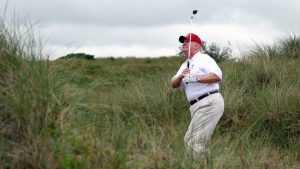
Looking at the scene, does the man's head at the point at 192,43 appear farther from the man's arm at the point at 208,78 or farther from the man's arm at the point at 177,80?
the man's arm at the point at 208,78

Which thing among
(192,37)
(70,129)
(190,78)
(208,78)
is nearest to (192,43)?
(192,37)

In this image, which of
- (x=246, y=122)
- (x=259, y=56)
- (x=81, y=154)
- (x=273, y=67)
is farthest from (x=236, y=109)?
(x=81, y=154)

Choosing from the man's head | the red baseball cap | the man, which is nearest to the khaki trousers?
the man

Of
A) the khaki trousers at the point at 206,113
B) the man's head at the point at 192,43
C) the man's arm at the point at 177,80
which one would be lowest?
the khaki trousers at the point at 206,113

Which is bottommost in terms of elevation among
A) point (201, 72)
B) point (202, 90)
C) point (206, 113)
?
point (206, 113)

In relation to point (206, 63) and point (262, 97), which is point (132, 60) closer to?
point (262, 97)

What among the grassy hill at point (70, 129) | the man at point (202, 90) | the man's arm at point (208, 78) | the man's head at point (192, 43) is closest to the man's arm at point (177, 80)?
the man at point (202, 90)

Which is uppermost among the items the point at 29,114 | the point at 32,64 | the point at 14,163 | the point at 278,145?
the point at 32,64

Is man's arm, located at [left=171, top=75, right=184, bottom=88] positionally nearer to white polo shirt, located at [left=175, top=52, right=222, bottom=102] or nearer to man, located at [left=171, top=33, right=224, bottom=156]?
man, located at [left=171, top=33, right=224, bottom=156]

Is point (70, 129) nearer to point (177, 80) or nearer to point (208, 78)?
point (208, 78)

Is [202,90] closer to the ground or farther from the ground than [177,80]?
closer to the ground

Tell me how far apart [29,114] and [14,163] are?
48cm

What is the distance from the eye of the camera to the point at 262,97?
1298 cm

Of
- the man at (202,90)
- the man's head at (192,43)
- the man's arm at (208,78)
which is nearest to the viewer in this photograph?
the man's arm at (208,78)
